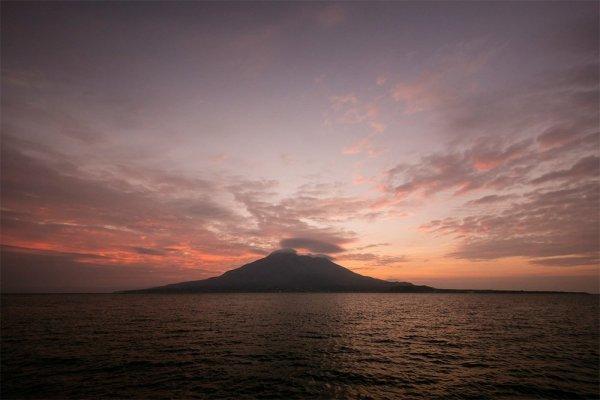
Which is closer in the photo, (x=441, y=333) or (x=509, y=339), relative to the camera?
(x=509, y=339)

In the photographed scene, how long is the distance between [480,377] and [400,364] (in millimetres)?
7981

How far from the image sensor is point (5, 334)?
1962 inches

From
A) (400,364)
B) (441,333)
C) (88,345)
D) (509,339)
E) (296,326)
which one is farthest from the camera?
(296,326)

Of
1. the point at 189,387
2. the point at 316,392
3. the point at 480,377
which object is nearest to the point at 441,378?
the point at 480,377

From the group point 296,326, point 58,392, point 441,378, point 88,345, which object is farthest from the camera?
point 296,326

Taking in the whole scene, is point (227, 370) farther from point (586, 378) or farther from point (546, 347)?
point (546, 347)

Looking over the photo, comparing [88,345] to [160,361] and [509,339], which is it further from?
[509,339]

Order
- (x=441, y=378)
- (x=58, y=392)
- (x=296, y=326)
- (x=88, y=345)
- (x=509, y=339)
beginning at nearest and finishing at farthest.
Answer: (x=58, y=392), (x=441, y=378), (x=88, y=345), (x=509, y=339), (x=296, y=326)

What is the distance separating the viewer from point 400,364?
1316 inches

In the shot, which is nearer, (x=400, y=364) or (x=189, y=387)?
(x=189, y=387)

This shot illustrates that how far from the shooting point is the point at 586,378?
2953 centimetres

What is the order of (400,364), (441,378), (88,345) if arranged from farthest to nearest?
1. (88,345)
2. (400,364)
3. (441,378)

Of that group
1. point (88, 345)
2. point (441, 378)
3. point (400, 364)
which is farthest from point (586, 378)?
point (88, 345)

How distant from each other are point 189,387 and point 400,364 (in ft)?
75.7
